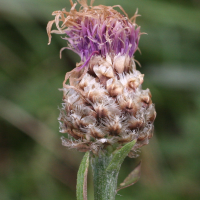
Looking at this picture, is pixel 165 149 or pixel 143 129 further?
pixel 165 149

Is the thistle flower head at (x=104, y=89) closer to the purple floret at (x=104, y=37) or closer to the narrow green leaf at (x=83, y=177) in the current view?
the purple floret at (x=104, y=37)

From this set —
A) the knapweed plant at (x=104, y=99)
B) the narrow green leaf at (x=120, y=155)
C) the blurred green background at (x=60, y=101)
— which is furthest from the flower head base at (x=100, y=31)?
the blurred green background at (x=60, y=101)

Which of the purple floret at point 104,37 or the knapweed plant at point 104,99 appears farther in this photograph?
the purple floret at point 104,37

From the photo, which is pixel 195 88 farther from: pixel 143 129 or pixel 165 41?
pixel 143 129

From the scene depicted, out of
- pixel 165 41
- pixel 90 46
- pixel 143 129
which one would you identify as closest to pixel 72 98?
pixel 90 46

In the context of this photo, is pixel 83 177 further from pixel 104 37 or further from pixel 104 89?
pixel 104 37

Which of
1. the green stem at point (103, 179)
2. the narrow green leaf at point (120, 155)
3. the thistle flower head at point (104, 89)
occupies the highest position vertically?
the thistle flower head at point (104, 89)

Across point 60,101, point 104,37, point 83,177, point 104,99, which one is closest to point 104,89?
point 104,99

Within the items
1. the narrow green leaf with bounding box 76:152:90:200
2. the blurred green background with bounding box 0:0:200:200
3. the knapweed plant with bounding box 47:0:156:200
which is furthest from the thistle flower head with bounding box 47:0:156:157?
the blurred green background with bounding box 0:0:200:200
